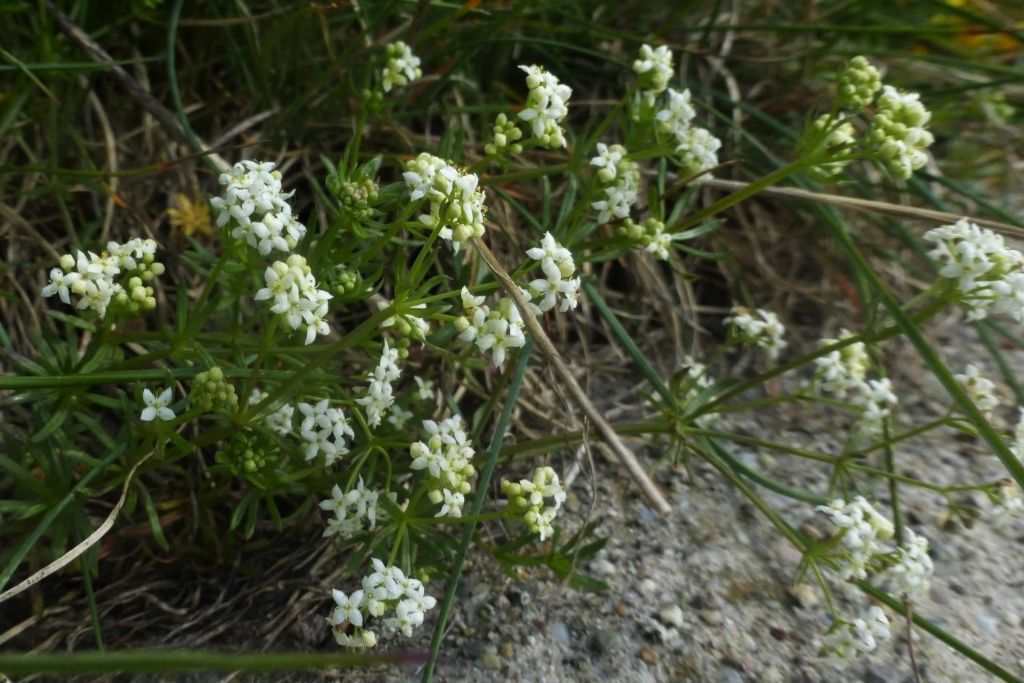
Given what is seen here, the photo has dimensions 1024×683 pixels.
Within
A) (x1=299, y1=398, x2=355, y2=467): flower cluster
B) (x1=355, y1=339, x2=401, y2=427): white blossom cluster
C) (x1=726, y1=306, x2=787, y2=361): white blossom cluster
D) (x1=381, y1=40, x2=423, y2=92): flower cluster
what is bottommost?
(x1=299, y1=398, x2=355, y2=467): flower cluster

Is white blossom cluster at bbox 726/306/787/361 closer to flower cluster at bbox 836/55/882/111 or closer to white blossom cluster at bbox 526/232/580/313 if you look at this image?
flower cluster at bbox 836/55/882/111

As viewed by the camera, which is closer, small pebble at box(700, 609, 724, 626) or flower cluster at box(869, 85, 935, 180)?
flower cluster at box(869, 85, 935, 180)

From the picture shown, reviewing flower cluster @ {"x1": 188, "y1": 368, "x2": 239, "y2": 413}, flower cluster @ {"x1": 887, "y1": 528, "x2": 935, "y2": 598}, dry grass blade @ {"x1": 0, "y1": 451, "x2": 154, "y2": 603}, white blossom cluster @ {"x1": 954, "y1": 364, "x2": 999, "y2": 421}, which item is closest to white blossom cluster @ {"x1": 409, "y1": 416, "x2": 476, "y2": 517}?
flower cluster @ {"x1": 188, "y1": 368, "x2": 239, "y2": 413}

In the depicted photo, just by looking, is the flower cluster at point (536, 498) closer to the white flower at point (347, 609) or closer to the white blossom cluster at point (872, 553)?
the white flower at point (347, 609)

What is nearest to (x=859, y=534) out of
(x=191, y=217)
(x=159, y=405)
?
(x=159, y=405)

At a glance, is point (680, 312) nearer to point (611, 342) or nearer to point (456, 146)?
point (611, 342)

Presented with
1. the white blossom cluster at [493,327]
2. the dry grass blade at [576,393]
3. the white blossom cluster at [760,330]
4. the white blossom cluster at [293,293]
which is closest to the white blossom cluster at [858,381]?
the white blossom cluster at [760,330]
